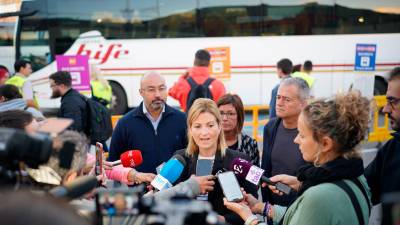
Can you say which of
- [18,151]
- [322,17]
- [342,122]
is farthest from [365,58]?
[18,151]

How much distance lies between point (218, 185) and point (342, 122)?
97 cm

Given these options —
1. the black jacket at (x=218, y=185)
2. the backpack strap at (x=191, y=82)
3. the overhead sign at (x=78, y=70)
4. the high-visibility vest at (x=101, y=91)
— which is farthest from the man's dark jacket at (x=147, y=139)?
the overhead sign at (x=78, y=70)

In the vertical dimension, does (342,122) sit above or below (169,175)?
above

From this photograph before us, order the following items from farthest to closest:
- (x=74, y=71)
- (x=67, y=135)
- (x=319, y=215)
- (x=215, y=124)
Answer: (x=74, y=71) → (x=215, y=124) → (x=319, y=215) → (x=67, y=135)

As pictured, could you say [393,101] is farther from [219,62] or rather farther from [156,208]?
[219,62]

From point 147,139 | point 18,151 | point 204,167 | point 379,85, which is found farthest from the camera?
point 379,85

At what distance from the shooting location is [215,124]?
10.6ft

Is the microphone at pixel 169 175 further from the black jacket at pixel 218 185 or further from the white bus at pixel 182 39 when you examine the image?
the white bus at pixel 182 39

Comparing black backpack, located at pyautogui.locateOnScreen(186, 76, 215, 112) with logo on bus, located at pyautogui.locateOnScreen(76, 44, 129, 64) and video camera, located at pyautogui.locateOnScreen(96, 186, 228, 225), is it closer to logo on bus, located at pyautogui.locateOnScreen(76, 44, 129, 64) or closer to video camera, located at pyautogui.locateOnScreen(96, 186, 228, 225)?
video camera, located at pyautogui.locateOnScreen(96, 186, 228, 225)

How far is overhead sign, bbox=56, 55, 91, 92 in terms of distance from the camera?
8.53 meters

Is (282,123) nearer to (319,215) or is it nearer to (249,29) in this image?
(319,215)

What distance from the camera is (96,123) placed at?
18.8 ft

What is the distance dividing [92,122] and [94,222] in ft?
14.8

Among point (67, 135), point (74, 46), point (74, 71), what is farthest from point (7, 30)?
point (67, 135)
